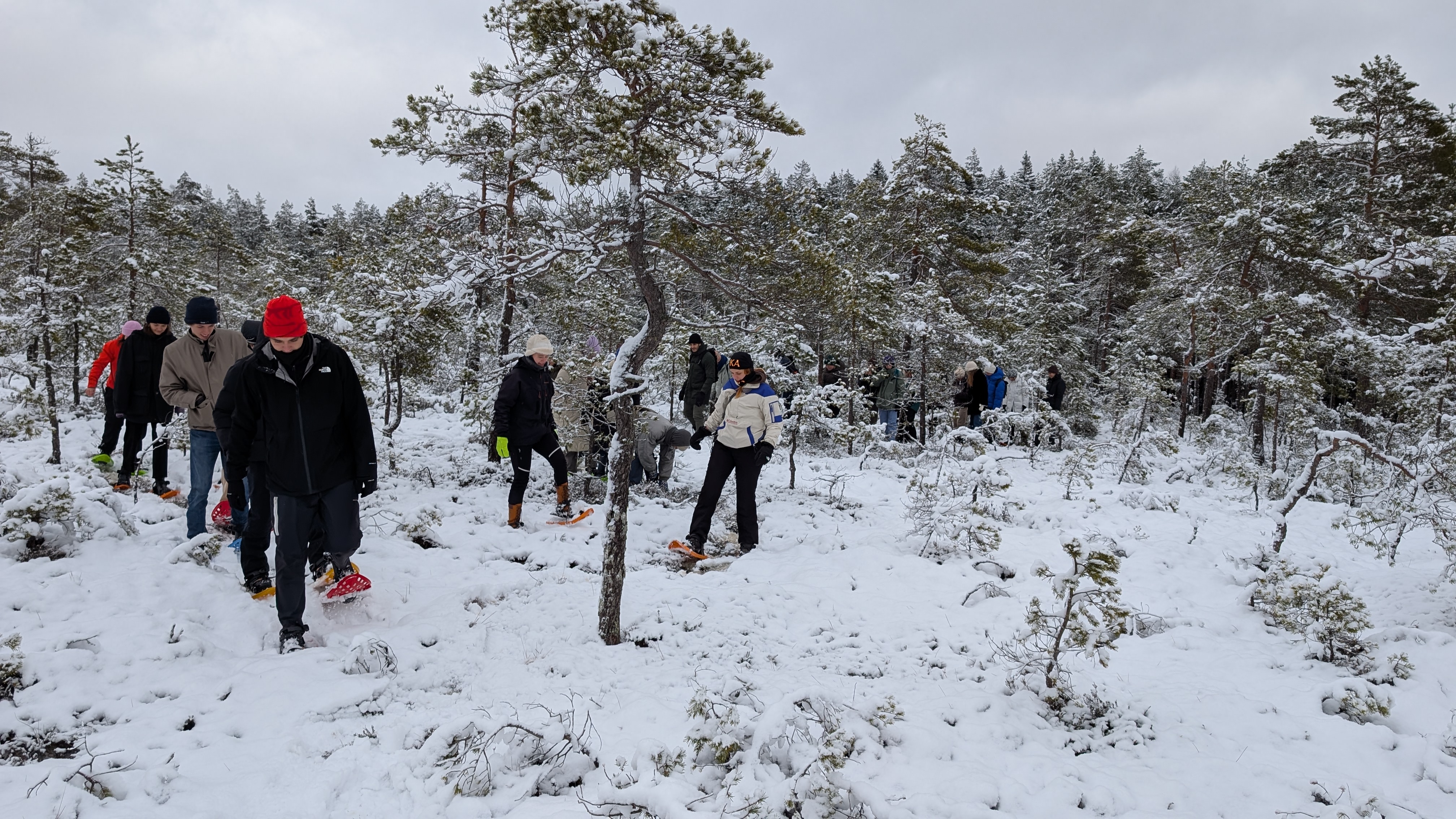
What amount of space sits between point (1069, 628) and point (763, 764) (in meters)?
2.22

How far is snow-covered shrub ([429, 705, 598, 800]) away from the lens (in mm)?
3100

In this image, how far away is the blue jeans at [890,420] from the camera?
1506 centimetres

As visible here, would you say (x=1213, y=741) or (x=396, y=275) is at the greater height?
(x=396, y=275)

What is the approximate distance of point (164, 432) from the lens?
665cm

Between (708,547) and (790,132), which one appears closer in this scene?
(790,132)

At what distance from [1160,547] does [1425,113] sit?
1898 cm

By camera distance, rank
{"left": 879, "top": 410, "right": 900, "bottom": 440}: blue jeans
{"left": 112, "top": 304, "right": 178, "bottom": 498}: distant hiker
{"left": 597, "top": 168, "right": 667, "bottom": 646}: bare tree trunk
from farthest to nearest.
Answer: {"left": 879, "top": 410, "right": 900, "bottom": 440}: blue jeans
{"left": 112, "top": 304, "right": 178, "bottom": 498}: distant hiker
{"left": 597, "top": 168, "right": 667, "bottom": 646}: bare tree trunk

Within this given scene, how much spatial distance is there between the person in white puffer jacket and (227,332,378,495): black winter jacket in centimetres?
350

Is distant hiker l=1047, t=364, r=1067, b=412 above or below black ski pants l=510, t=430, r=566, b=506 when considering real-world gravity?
above

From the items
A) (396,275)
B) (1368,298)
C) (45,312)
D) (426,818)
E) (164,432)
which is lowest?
(426,818)

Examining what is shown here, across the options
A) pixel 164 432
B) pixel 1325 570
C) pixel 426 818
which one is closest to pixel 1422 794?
pixel 1325 570

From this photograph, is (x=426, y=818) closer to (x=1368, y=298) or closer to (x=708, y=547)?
(x=708, y=547)

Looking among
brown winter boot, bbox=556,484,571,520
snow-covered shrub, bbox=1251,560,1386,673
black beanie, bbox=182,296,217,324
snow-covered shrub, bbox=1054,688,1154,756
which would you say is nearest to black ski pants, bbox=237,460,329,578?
black beanie, bbox=182,296,217,324

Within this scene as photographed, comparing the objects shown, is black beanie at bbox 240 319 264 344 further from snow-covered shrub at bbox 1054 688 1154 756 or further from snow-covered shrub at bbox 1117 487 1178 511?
snow-covered shrub at bbox 1117 487 1178 511
